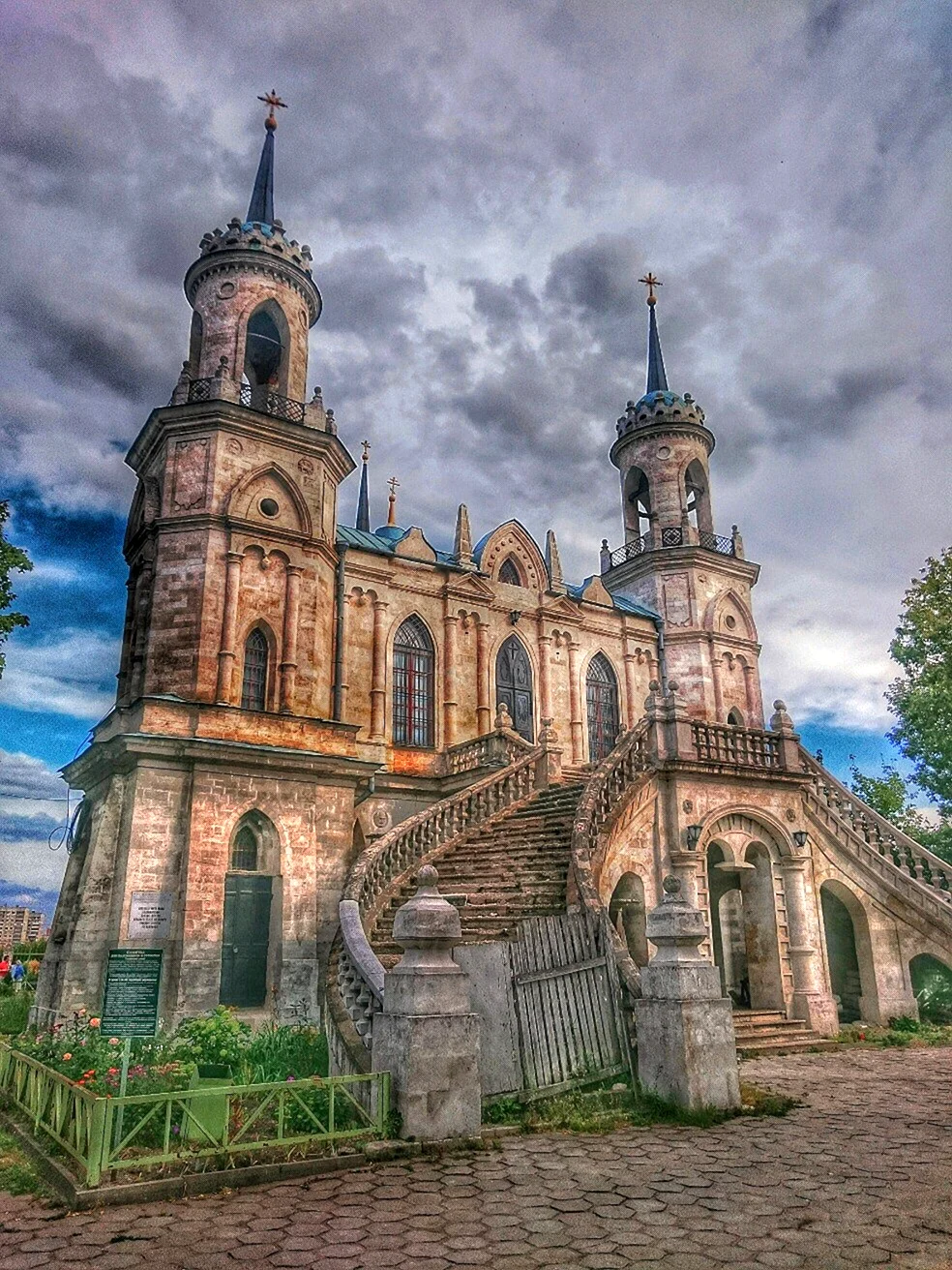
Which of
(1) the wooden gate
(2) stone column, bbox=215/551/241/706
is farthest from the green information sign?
(1) the wooden gate

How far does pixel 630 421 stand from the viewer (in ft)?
106

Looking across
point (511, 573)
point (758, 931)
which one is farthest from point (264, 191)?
point (758, 931)

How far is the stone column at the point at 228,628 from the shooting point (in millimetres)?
18844

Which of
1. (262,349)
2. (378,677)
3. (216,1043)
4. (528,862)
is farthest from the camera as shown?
(262,349)

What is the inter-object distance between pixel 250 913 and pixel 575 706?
12.3 metres

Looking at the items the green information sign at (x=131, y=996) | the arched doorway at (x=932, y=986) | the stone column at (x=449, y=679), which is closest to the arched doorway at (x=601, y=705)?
the stone column at (x=449, y=679)

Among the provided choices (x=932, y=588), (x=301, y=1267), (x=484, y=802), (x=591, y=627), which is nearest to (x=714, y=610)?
(x=591, y=627)

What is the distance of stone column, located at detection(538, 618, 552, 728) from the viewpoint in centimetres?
2606

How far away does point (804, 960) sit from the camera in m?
17.9

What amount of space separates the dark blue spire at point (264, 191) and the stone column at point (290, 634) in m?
10.8

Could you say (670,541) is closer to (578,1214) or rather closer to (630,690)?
(630,690)

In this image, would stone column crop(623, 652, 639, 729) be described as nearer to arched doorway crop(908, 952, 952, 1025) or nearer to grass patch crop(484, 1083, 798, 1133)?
arched doorway crop(908, 952, 952, 1025)

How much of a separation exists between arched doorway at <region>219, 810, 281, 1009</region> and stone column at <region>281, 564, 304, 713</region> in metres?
2.89

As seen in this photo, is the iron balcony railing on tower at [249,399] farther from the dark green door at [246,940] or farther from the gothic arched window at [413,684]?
the dark green door at [246,940]
